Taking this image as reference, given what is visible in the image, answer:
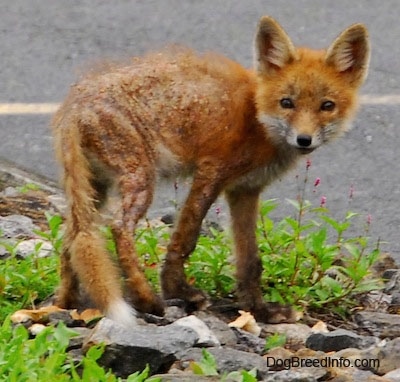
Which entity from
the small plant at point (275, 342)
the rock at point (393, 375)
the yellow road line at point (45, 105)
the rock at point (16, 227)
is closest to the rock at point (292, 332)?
the small plant at point (275, 342)

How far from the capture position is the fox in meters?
5.15

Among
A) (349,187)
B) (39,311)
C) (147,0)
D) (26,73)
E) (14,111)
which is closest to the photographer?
(39,311)

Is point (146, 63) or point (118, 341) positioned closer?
point (118, 341)

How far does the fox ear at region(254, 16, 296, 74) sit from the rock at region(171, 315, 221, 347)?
1.41 m

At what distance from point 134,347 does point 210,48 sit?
6.13 metres

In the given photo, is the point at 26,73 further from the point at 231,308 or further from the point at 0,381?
the point at 0,381

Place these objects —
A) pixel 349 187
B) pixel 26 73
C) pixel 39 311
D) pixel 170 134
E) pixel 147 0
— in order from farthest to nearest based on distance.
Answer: pixel 147 0, pixel 26 73, pixel 349 187, pixel 170 134, pixel 39 311

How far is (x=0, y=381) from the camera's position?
399 cm

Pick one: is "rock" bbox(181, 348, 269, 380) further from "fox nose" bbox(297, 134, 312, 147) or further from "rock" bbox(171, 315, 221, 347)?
"fox nose" bbox(297, 134, 312, 147)

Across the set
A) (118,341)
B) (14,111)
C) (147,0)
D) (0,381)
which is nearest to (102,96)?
A: (118,341)

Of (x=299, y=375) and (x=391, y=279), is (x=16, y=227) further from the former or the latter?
(x=299, y=375)

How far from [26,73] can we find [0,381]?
6093 mm

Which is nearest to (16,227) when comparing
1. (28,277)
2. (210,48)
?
(28,277)

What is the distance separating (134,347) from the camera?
4367 millimetres
